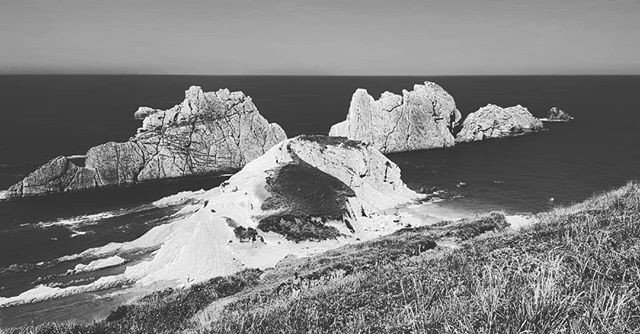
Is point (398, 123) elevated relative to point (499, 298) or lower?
lower

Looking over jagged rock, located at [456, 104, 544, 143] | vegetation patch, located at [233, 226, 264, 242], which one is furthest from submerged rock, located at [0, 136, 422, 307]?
jagged rock, located at [456, 104, 544, 143]

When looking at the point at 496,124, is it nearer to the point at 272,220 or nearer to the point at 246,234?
the point at 272,220

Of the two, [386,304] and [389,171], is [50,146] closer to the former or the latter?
[389,171]

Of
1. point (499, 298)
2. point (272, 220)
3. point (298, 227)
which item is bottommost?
point (298, 227)

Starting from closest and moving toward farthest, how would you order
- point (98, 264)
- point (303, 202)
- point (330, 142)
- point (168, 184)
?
point (98, 264) < point (303, 202) < point (330, 142) < point (168, 184)

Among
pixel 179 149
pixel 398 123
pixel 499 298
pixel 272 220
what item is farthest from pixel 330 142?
pixel 499 298

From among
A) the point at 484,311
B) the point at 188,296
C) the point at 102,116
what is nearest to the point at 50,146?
the point at 102,116

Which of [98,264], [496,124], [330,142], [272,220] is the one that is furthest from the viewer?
[496,124]
